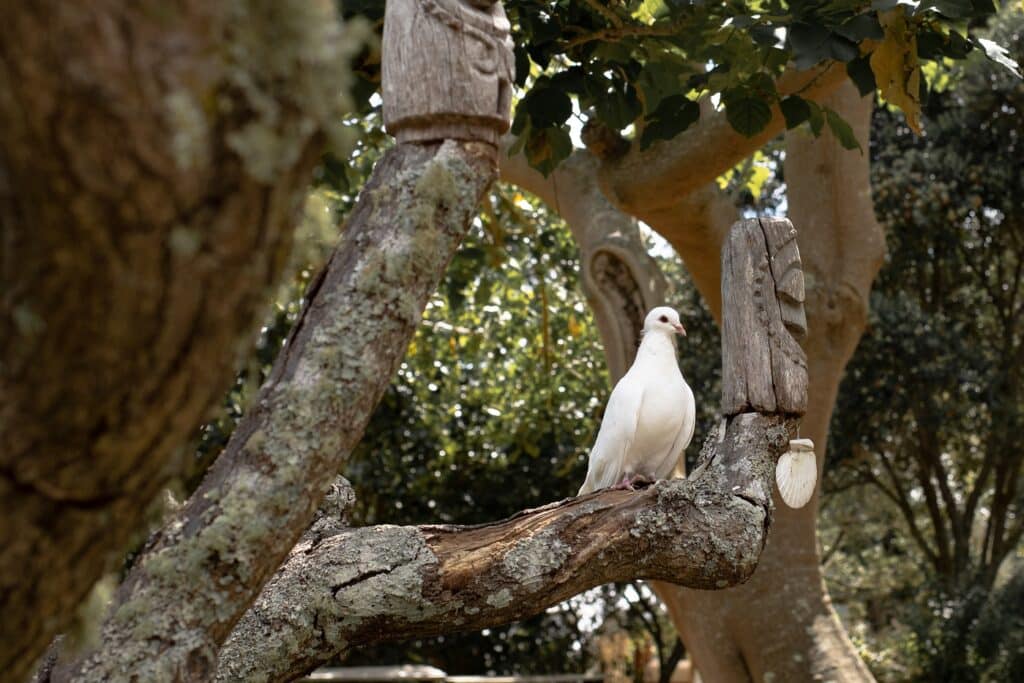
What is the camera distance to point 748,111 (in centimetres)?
383

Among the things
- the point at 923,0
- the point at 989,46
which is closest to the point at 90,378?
the point at 923,0

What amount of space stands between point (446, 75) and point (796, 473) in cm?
152

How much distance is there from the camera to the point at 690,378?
9.11 m

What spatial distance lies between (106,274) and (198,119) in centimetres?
14

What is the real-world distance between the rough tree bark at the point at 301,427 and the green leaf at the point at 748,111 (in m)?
2.35

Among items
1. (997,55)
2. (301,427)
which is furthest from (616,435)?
(301,427)

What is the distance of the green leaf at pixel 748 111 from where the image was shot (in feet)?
12.6

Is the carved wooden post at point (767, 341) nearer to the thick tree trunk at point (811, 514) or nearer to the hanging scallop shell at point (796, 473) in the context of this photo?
the hanging scallop shell at point (796, 473)

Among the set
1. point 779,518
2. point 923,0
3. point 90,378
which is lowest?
point 90,378

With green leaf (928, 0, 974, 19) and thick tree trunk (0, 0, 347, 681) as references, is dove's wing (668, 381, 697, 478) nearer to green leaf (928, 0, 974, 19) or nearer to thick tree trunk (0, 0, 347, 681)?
green leaf (928, 0, 974, 19)

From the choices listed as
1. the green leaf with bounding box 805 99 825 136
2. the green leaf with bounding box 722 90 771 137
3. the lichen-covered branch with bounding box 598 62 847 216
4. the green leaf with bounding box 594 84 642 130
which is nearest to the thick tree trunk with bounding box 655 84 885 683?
the lichen-covered branch with bounding box 598 62 847 216

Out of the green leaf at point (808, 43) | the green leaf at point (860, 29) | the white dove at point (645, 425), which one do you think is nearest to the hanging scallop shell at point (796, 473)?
the white dove at point (645, 425)

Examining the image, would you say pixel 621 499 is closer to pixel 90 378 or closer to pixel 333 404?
pixel 333 404

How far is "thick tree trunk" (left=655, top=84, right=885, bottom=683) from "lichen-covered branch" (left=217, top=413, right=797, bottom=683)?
8.86ft
